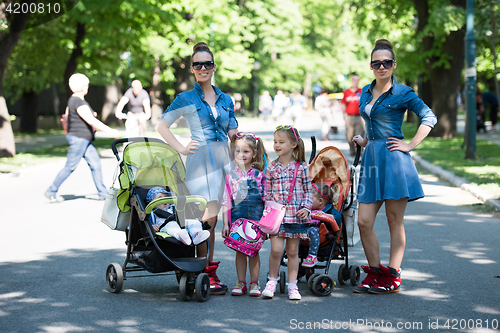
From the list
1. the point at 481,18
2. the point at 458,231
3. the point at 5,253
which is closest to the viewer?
the point at 5,253

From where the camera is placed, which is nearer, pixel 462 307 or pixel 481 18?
pixel 462 307

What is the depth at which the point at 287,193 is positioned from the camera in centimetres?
500

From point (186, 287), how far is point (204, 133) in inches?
51.4

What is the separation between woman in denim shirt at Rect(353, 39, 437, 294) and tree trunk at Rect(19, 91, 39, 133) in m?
28.7

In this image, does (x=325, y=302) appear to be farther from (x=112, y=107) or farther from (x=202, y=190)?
(x=112, y=107)

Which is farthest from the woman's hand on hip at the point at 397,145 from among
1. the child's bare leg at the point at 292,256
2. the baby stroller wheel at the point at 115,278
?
the baby stroller wheel at the point at 115,278

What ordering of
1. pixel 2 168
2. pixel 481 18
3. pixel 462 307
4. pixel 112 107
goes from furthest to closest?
pixel 112 107, pixel 481 18, pixel 2 168, pixel 462 307

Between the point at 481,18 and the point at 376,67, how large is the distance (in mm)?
13659

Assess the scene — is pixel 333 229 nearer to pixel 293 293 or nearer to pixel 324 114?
pixel 293 293

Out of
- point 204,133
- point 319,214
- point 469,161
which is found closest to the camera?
point 204,133

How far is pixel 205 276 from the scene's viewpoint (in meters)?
5.04

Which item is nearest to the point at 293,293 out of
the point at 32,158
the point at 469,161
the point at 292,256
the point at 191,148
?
the point at 292,256

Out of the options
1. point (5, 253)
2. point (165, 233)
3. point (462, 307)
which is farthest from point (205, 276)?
point (5, 253)

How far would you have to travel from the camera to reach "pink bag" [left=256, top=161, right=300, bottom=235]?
4872 mm
